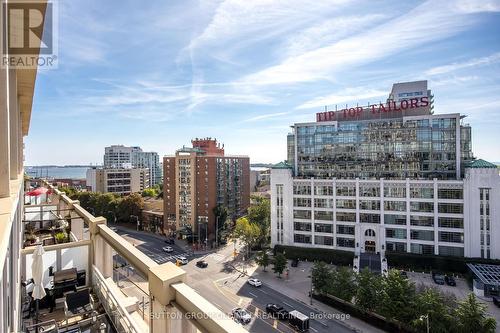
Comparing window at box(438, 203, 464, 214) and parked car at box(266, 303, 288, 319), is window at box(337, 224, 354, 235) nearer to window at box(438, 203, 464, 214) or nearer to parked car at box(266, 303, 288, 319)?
window at box(438, 203, 464, 214)

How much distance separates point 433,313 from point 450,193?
24.4 m

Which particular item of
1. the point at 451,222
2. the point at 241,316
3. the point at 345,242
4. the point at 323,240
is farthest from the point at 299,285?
the point at 451,222

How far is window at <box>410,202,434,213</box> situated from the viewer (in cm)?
4009

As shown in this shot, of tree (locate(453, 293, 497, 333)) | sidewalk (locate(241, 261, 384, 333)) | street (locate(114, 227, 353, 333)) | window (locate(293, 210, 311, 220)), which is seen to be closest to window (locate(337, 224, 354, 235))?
window (locate(293, 210, 311, 220))

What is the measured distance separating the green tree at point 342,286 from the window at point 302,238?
16.6 metres

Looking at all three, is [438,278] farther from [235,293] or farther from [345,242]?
[235,293]

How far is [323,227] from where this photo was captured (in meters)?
45.2

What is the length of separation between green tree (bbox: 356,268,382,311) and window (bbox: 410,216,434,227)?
19297 millimetres

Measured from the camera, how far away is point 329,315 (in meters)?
28.2

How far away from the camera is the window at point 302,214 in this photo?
46219 millimetres

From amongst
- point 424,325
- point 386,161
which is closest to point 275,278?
point 424,325

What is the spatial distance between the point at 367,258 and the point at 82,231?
38.4m

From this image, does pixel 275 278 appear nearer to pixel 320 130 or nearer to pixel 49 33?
pixel 320 130

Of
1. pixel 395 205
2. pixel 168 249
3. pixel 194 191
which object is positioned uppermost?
pixel 194 191
